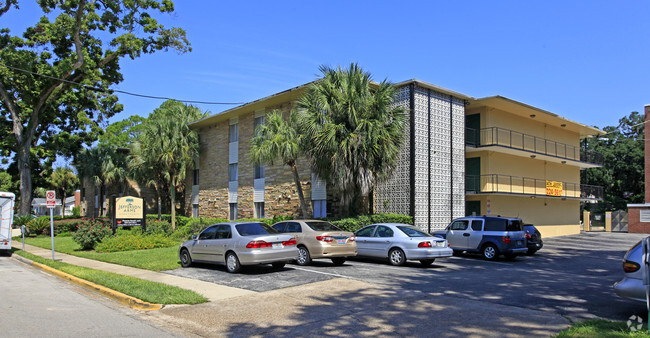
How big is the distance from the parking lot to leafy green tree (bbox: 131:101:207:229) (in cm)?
A: 1844

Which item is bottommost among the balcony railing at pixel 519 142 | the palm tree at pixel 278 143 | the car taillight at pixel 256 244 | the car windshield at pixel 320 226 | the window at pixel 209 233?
the car taillight at pixel 256 244

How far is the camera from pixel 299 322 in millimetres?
7613

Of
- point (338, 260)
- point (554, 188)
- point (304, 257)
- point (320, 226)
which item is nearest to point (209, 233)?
point (304, 257)

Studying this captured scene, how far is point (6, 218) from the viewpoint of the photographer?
19625 mm

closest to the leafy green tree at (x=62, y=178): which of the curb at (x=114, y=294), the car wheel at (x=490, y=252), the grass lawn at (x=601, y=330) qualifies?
the curb at (x=114, y=294)

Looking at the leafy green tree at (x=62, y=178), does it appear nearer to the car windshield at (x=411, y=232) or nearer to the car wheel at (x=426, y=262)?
the car windshield at (x=411, y=232)

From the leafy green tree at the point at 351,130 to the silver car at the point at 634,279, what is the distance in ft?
41.4

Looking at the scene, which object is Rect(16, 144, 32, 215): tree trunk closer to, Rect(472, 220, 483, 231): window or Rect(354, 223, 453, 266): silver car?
Rect(354, 223, 453, 266): silver car

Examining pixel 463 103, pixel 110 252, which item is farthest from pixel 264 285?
pixel 463 103

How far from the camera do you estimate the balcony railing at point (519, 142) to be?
2733 centimetres

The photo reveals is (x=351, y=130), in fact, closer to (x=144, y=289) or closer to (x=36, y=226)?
(x=144, y=289)

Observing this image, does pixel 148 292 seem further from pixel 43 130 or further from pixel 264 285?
pixel 43 130

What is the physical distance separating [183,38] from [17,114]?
13.5 metres

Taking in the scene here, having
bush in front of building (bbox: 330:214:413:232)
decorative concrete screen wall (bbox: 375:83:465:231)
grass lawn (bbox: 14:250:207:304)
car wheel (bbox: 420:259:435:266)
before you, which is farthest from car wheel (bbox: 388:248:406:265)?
grass lawn (bbox: 14:250:207:304)
